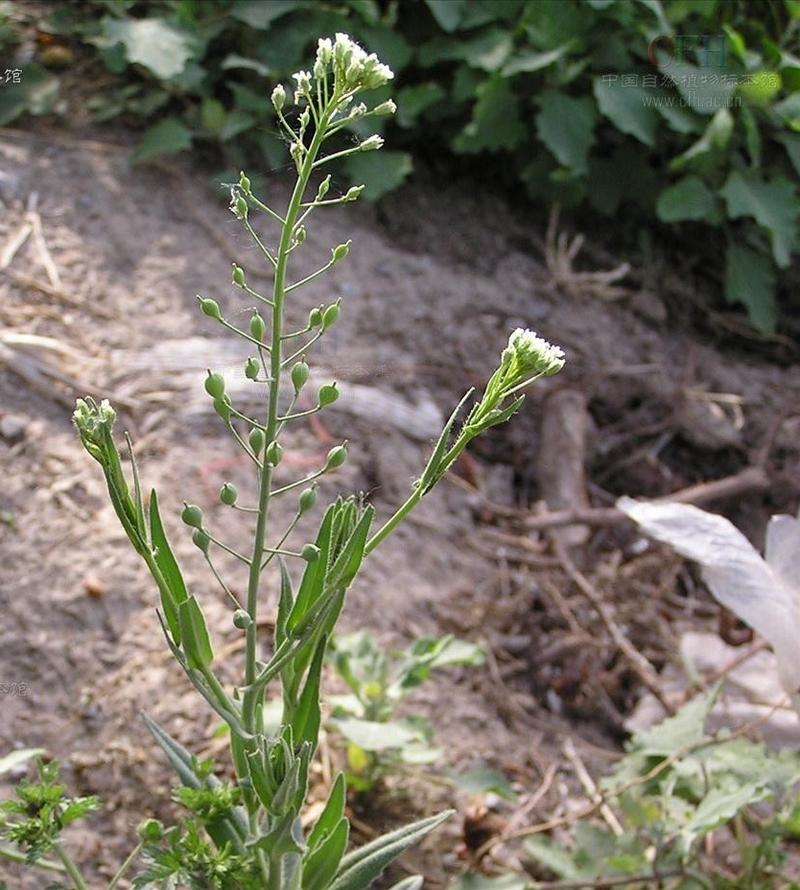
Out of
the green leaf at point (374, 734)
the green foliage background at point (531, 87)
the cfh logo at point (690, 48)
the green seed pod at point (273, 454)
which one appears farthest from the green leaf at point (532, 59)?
the green seed pod at point (273, 454)

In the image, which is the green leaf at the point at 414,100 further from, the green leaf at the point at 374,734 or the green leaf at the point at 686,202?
the green leaf at the point at 374,734

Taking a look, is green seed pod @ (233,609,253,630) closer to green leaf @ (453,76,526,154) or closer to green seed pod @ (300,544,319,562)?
green seed pod @ (300,544,319,562)

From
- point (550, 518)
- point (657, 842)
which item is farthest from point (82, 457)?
point (657, 842)

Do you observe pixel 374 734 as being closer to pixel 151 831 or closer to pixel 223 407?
pixel 151 831

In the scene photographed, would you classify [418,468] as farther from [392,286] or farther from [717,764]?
[717,764]

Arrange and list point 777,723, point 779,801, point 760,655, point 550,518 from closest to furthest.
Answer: point 779,801 < point 777,723 < point 760,655 < point 550,518

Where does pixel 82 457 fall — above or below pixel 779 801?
above
